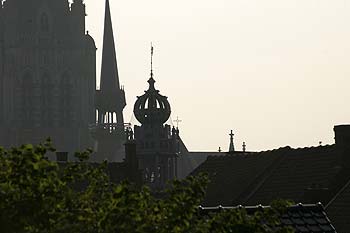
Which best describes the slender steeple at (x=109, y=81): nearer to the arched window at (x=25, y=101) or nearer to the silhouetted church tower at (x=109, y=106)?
the silhouetted church tower at (x=109, y=106)

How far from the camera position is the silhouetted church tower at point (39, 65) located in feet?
473

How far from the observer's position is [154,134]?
9369cm

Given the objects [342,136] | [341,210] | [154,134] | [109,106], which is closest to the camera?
[341,210]

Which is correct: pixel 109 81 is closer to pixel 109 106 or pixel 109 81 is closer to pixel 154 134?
pixel 109 106

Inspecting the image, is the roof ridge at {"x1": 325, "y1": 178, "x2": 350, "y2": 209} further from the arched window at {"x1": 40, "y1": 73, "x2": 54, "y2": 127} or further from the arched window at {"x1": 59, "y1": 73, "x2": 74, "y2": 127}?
the arched window at {"x1": 59, "y1": 73, "x2": 74, "y2": 127}

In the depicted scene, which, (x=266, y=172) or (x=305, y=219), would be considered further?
(x=266, y=172)

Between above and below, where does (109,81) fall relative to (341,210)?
above

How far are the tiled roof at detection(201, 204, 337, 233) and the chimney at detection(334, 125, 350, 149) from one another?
16.9m

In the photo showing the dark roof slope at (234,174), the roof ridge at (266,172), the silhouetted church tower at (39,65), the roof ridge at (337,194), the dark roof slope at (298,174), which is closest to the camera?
the roof ridge at (337,194)

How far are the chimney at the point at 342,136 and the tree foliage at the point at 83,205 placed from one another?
87.4ft

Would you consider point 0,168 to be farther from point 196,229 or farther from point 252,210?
point 252,210

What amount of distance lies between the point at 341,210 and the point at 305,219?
13.5 meters

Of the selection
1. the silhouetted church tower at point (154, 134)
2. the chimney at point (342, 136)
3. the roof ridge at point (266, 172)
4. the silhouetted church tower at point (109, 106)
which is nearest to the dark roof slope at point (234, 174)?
the roof ridge at point (266, 172)

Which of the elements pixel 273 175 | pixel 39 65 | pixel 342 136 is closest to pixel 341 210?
pixel 342 136
